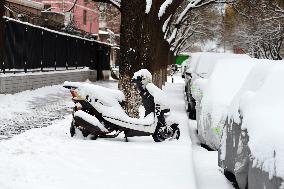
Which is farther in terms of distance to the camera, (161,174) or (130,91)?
(130,91)

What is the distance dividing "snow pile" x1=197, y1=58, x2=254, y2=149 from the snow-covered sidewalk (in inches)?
16.5

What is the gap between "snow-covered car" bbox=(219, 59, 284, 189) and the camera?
427 centimetres

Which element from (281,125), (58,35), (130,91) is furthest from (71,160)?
(58,35)

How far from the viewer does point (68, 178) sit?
6.01m

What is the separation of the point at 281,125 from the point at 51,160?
3489 mm

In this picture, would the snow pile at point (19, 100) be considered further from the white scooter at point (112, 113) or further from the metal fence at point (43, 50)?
the white scooter at point (112, 113)

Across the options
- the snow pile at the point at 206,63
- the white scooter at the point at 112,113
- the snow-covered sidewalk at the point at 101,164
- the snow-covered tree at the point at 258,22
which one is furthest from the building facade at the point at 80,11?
the snow-covered sidewalk at the point at 101,164

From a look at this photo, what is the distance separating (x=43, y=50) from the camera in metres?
21.2

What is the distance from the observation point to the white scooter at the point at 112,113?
8.84 metres

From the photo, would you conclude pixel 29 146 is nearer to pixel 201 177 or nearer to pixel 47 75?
pixel 201 177

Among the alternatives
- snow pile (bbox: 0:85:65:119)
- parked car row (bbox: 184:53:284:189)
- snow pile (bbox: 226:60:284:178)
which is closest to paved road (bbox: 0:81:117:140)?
snow pile (bbox: 0:85:65:119)

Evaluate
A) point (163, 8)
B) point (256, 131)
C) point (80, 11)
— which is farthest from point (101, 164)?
point (80, 11)

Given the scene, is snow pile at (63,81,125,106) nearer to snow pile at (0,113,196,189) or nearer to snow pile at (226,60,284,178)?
snow pile at (0,113,196,189)

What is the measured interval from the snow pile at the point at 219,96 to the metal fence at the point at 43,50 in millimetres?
8243
